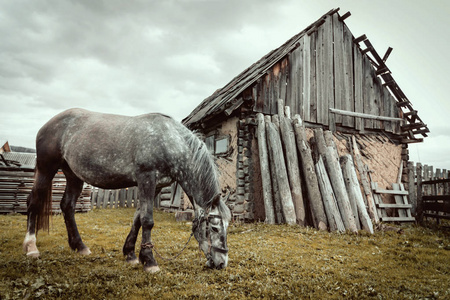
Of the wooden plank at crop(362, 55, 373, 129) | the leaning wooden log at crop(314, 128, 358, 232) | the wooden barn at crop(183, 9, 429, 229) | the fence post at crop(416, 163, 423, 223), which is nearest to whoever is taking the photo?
the leaning wooden log at crop(314, 128, 358, 232)

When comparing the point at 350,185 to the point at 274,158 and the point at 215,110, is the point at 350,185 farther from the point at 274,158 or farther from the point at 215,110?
the point at 215,110

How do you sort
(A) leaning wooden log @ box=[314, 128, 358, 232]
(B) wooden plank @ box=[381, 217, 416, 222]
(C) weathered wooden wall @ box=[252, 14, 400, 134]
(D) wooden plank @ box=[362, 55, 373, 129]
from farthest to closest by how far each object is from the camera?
(D) wooden plank @ box=[362, 55, 373, 129] < (C) weathered wooden wall @ box=[252, 14, 400, 134] < (B) wooden plank @ box=[381, 217, 416, 222] < (A) leaning wooden log @ box=[314, 128, 358, 232]

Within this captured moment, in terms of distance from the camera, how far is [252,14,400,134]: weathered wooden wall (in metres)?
10.2

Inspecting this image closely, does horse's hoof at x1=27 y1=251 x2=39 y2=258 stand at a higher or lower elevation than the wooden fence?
lower

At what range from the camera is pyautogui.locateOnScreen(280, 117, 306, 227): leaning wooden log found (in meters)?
7.87

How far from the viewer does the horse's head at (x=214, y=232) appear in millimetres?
4141

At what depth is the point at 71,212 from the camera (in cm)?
517

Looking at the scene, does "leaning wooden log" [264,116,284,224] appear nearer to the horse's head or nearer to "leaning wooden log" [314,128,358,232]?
"leaning wooden log" [314,128,358,232]

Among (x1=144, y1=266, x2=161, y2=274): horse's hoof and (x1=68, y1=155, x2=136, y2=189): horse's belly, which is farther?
→ (x1=68, y1=155, x2=136, y2=189): horse's belly

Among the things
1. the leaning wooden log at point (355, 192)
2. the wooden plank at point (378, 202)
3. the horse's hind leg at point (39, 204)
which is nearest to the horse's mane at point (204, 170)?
the horse's hind leg at point (39, 204)

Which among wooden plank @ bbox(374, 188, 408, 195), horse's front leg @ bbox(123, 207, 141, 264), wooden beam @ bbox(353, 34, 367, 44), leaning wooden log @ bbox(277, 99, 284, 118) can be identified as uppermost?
wooden beam @ bbox(353, 34, 367, 44)

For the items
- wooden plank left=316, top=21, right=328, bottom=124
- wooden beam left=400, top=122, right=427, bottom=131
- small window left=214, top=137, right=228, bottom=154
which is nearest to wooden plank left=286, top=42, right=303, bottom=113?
wooden plank left=316, top=21, right=328, bottom=124

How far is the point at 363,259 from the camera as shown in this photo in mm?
5211

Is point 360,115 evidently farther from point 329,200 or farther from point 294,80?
point 329,200
